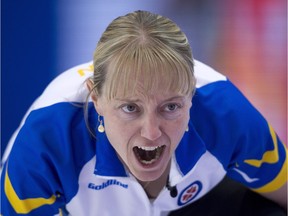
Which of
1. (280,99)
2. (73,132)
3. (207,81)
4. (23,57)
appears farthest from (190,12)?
(73,132)

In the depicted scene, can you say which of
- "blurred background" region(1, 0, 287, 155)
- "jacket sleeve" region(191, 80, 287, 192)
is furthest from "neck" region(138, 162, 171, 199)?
"blurred background" region(1, 0, 287, 155)

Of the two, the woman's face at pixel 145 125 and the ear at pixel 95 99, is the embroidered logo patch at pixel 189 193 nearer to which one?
the woman's face at pixel 145 125

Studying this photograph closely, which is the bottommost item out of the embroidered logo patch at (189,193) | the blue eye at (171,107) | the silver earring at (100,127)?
the embroidered logo patch at (189,193)

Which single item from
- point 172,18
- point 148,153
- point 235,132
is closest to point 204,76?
point 235,132

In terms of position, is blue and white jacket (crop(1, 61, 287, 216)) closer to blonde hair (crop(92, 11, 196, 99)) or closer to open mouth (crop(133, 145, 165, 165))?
open mouth (crop(133, 145, 165, 165))

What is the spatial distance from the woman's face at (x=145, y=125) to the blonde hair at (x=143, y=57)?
21 millimetres

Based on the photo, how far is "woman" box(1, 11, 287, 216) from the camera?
126 cm

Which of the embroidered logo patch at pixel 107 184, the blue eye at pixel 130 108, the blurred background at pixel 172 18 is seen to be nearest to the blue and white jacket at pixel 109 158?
the embroidered logo patch at pixel 107 184

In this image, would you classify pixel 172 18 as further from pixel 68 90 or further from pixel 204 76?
pixel 68 90

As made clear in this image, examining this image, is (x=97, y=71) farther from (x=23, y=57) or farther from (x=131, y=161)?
(x=23, y=57)

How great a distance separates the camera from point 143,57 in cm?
124

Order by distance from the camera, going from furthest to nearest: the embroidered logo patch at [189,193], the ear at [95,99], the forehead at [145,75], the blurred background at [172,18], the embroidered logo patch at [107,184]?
the blurred background at [172,18], the embroidered logo patch at [189,193], the embroidered logo patch at [107,184], the ear at [95,99], the forehead at [145,75]

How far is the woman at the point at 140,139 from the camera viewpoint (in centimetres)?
126

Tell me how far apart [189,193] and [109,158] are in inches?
10.7
